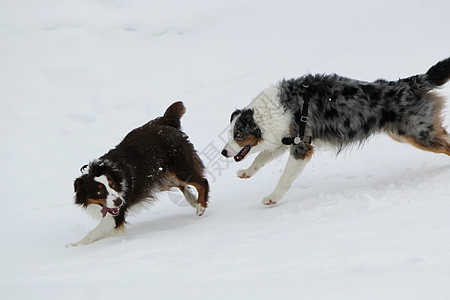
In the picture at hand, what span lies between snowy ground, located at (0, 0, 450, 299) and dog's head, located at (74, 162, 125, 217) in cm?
38

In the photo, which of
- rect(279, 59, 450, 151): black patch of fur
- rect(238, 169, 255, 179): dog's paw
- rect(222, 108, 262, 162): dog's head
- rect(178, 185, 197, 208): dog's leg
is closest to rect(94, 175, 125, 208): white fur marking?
rect(178, 185, 197, 208): dog's leg

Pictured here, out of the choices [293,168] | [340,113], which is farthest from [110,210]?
[340,113]

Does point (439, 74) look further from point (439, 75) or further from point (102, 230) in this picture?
point (102, 230)

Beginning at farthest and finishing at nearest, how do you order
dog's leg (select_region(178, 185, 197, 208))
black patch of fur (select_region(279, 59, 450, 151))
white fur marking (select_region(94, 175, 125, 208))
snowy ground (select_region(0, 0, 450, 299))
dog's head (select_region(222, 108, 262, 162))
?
1. dog's leg (select_region(178, 185, 197, 208))
2. dog's head (select_region(222, 108, 262, 162))
3. black patch of fur (select_region(279, 59, 450, 151))
4. white fur marking (select_region(94, 175, 125, 208))
5. snowy ground (select_region(0, 0, 450, 299))

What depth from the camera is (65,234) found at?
5449mm

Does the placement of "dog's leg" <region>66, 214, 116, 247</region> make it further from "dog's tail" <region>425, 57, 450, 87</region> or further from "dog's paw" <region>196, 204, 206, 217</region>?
"dog's tail" <region>425, 57, 450, 87</region>

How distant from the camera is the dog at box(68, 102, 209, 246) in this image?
4.96 m

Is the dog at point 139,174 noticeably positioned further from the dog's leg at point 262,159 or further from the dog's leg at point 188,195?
the dog's leg at point 262,159

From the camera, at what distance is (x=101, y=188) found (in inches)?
193

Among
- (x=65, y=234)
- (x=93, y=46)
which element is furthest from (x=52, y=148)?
(x=93, y=46)

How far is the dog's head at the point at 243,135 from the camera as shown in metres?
5.31

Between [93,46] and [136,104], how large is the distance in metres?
2.45

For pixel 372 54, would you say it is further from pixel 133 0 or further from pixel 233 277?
pixel 233 277

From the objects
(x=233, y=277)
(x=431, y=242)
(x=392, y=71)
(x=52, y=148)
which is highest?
(x=431, y=242)
